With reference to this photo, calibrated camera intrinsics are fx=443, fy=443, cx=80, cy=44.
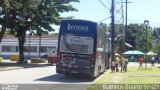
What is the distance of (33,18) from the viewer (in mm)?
52625

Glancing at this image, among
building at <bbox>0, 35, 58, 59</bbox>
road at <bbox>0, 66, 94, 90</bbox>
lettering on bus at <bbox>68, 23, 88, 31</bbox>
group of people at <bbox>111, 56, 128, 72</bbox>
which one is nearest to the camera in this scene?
road at <bbox>0, 66, 94, 90</bbox>

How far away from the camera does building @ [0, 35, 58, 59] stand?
324 feet

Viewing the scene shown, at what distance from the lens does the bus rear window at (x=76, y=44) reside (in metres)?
27.9

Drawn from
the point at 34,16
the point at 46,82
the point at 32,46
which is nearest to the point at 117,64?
the point at 34,16

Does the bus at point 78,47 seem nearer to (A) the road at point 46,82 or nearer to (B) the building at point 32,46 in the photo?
(A) the road at point 46,82

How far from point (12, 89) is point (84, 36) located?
9.20m

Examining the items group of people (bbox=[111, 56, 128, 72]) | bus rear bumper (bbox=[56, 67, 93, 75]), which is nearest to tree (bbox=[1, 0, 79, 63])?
group of people (bbox=[111, 56, 128, 72])

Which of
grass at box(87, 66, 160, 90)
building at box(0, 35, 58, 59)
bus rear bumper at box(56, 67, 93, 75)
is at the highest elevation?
building at box(0, 35, 58, 59)

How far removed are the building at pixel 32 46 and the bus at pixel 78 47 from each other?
68073mm

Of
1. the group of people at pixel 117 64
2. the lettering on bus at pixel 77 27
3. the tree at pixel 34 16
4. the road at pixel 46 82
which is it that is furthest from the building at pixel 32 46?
the lettering on bus at pixel 77 27

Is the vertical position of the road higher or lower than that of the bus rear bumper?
lower

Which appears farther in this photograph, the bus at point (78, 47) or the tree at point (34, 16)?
the tree at point (34, 16)

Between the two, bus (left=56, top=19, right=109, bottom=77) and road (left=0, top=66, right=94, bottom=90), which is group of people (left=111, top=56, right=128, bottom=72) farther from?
bus (left=56, top=19, right=109, bottom=77)

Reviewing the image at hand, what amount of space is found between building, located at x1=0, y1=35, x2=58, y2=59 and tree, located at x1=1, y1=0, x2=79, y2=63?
40038 mm
